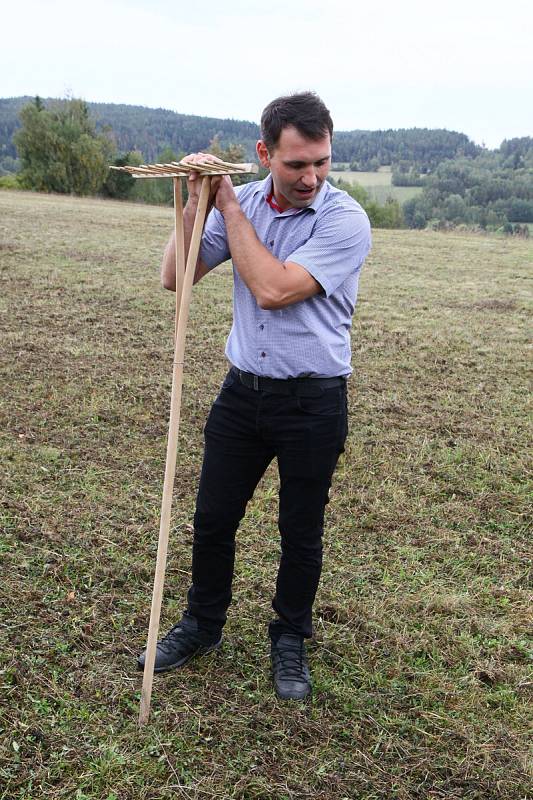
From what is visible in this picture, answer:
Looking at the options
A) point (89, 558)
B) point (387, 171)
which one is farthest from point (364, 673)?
point (387, 171)

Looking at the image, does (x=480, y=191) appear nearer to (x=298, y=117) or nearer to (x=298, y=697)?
(x=298, y=117)

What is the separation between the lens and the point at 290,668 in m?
2.91

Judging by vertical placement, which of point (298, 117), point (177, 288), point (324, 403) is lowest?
point (324, 403)

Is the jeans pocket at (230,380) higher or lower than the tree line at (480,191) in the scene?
lower

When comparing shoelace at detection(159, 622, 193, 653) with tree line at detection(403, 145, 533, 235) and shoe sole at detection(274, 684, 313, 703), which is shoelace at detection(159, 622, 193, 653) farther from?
tree line at detection(403, 145, 533, 235)

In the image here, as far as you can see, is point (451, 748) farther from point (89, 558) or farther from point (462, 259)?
point (462, 259)

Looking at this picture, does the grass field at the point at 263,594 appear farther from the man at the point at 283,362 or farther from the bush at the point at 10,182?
the bush at the point at 10,182

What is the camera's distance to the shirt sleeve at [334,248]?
2346mm

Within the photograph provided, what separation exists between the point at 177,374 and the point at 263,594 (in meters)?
1.63

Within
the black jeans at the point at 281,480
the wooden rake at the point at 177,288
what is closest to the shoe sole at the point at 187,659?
the black jeans at the point at 281,480

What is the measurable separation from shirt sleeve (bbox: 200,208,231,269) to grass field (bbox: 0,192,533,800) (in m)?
1.77

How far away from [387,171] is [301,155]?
64443 mm

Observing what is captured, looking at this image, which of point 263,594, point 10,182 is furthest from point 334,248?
point 10,182

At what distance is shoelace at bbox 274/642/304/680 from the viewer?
2.90 metres
